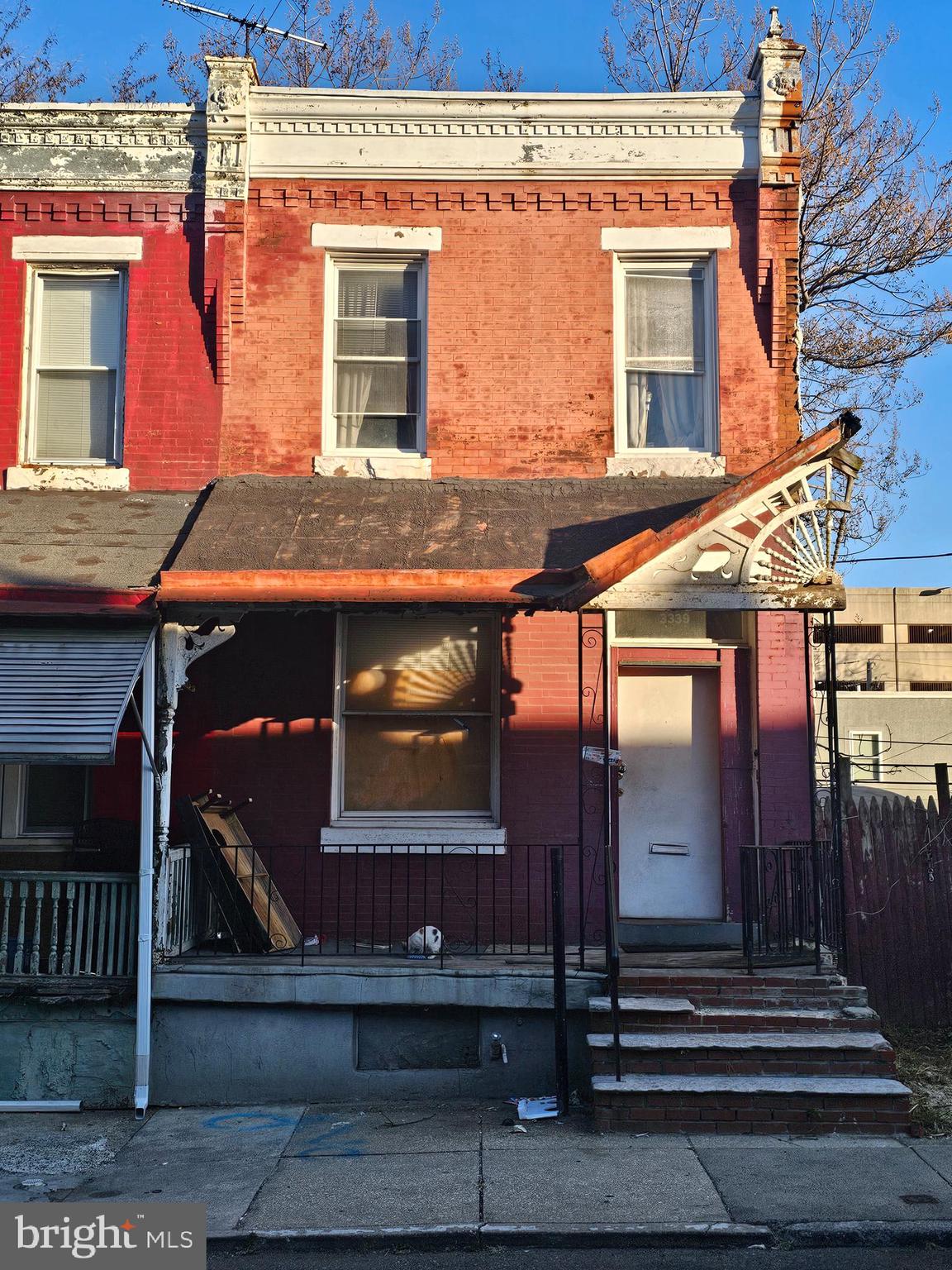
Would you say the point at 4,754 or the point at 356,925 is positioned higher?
the point at 4,754

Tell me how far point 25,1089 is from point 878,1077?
5.74 meters

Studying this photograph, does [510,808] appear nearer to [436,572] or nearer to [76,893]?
[436,572]

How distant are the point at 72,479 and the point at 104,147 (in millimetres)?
3007

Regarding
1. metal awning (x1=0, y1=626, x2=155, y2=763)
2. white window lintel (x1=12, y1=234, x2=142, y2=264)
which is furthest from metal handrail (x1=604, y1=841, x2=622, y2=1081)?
white window lintel (x1=12, y1=234, x2=142, y2=264)

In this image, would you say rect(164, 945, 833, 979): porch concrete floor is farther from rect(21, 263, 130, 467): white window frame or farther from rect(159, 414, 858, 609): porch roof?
rect(21, 263, 130, 467): white window frame

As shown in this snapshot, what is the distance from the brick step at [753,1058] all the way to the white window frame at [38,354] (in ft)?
21.3

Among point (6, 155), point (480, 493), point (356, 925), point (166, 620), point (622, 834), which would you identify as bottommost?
point (356, 925)

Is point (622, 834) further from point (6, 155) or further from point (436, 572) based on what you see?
point (6, 155)

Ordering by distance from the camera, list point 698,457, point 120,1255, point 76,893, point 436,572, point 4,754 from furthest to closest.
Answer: point 698,457, point 76,893, point 436,572, point 4,754, point 120,1255

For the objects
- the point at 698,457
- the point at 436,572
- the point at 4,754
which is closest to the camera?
the point at 4,754

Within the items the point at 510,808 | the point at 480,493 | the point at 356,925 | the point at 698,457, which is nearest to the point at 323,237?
the point at 480,493

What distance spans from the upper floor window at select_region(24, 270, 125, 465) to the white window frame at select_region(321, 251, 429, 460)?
5.97 ft

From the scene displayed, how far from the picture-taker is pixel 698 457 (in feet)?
33.9

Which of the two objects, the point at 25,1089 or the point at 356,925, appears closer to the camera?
the point at 25,1089
